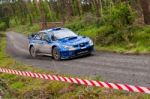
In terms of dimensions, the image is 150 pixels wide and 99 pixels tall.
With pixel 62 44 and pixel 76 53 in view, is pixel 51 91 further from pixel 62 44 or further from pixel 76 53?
pixel 62 44

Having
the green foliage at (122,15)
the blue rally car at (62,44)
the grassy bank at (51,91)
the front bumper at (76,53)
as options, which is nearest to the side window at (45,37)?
the blue rally car at (62,44)

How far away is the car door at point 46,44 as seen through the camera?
21875mm

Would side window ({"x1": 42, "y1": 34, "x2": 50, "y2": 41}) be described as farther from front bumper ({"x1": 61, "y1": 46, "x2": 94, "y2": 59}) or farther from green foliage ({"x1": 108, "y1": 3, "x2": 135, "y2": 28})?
green foliage ({"x1": 108, "y1": 3, "x2": 135, "y2": 28})

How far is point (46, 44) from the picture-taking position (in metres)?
22.2

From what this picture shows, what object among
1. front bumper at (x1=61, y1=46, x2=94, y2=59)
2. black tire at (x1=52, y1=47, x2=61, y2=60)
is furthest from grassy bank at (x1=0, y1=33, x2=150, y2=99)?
black tire at (x1=52, y1=47, x2=61, y2=60)

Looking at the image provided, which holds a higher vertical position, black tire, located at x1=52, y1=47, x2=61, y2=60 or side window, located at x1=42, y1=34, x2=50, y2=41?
side window, located at x1=42, y1=34, x2=50, y2=41

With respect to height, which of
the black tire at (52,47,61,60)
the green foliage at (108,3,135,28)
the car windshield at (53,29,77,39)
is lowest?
the black tire at (52,47,61,60)

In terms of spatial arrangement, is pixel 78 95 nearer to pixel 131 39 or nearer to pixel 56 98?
pixel 56 98

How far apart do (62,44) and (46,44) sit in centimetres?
188

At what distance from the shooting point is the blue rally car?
20.2m

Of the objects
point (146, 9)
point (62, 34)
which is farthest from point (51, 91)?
point (146, 9)

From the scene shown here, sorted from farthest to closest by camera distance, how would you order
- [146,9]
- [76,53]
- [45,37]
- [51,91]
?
1. [146,9]
2. [45,37]
3. [76,53]
4. [51,91]

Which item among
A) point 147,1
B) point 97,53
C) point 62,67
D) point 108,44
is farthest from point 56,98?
point 147,1

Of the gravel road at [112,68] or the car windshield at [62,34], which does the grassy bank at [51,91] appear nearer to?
the gravel road at [112,68]
